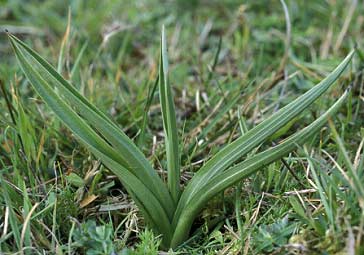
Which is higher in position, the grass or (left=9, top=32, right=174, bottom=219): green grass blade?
(left=9, top=32, right=174, bottom=219): green grass blade

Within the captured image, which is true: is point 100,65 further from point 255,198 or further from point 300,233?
point 300,233

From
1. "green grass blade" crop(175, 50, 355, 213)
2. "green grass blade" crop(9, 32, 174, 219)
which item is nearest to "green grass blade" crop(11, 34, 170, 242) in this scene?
"green grass blade" crop(9, 32, 174, 219)

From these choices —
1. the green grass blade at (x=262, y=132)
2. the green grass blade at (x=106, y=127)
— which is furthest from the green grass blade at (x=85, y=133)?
the green grass blade at (x=262, y=132)

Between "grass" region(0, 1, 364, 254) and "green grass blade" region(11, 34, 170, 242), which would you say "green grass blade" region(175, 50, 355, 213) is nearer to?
"grass" region(0, 1, 364, 254)

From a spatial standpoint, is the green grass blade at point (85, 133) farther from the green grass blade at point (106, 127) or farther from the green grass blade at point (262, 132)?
the green grass blade at point (262, 132)

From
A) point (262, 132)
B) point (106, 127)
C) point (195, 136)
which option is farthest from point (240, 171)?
point (195, 136)

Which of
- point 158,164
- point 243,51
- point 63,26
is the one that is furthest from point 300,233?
point 63,26
